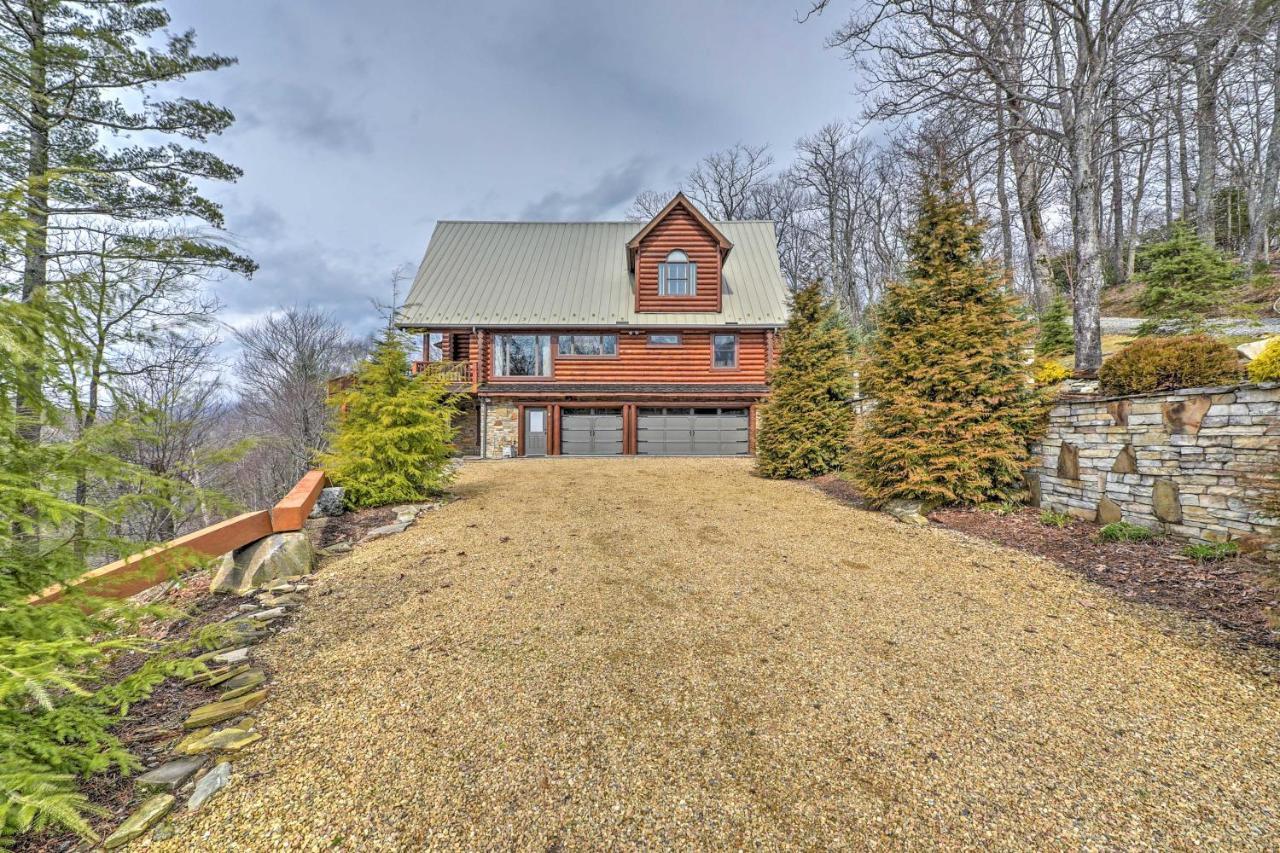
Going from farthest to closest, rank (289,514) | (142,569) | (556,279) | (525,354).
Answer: (556,279) < (525,354) < (289,514) < (142,569)

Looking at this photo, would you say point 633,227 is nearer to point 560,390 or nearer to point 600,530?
point 560,390

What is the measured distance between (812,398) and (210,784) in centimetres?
871

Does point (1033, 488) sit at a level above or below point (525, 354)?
below

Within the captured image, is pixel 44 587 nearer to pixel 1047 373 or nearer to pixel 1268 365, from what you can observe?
pixel 1268 365

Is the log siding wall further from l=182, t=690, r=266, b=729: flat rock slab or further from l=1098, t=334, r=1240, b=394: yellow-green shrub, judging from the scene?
l=182, t=690, r=266, b=729: flat rock slab

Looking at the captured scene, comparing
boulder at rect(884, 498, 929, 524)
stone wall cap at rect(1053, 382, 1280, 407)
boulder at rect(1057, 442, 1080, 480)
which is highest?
stone wall cap at rect(1053, 382, 1280, 407)

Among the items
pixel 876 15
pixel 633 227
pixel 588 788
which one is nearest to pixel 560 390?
pixel 633 227

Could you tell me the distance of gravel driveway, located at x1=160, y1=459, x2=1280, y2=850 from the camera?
1.64 metres

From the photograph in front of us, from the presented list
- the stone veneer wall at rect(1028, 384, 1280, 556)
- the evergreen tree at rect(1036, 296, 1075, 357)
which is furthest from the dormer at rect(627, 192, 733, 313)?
the stone veneer wall at rect(1028, 384, 1280, 556)

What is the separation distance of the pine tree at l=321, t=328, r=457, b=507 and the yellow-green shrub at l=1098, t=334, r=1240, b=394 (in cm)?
799

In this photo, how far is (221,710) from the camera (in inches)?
83.6

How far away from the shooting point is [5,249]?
192cm

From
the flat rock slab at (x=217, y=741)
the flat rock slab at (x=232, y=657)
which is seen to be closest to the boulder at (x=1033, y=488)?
the flat rock slab at (x=217, y=741)

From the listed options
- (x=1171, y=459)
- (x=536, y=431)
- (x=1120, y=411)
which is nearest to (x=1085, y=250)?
(x=1120, y=411)
